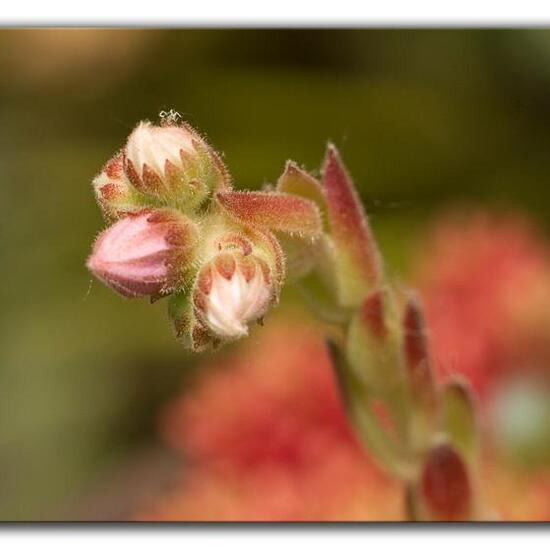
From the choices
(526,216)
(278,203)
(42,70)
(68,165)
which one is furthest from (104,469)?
(278,203)

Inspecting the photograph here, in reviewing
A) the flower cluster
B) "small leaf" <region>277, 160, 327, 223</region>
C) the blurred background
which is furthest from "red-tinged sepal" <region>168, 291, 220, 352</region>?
the blurred background

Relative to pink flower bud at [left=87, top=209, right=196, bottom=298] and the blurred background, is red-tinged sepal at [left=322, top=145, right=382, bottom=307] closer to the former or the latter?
pink flower bud at [left=87, top=209, right=196, bottom=298]

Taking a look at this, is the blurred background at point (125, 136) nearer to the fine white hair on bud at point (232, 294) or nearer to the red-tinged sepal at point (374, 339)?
the red-tinged sepal at point (374, 339)

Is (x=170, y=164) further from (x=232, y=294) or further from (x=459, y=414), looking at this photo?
(x=459, y=414)

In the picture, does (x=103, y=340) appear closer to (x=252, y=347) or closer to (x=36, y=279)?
(x=36, y=279)

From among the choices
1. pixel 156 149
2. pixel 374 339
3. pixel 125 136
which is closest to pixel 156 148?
pixel 156 149
